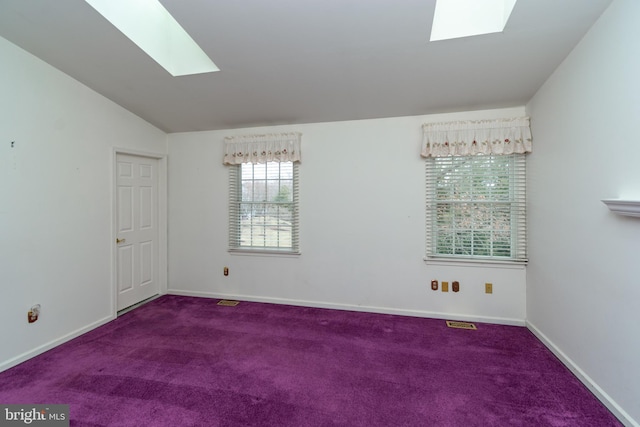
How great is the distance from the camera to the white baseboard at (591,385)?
169 centimetres

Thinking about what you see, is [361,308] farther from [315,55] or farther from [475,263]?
[315,55]

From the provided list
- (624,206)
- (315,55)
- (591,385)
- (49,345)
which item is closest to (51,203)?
(49,345)

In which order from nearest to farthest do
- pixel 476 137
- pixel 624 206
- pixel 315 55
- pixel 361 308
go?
1. pixel 624 206
2. pixel 315 55
3. pixel 476 137
4. pixel 361 308

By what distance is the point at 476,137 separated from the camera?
3.01 m

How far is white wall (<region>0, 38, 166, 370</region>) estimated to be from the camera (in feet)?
7.55

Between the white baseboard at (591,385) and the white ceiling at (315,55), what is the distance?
2.37 meters

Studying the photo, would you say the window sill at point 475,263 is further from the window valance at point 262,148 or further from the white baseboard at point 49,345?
the white baseboard at point 49,345

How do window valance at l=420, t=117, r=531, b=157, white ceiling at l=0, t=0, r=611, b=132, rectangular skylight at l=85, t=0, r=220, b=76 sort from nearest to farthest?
white ceiling at l=0, t=0, r=611, b=132 → rectangular skylight at l=85, t=0, r=220, b=76 → window valance at l=420, t=117, r=531, b=157

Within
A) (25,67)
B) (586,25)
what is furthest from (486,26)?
(25,67)

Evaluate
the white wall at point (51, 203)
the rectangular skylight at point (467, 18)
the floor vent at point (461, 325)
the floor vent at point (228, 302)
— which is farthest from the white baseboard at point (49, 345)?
the rectangular skylight at point (467, 18)

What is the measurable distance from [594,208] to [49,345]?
4596mm

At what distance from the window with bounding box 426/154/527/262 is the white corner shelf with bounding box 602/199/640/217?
133 cm

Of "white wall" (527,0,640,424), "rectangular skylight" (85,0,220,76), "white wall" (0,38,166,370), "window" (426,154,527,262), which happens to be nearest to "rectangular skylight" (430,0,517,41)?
"white wall" (527,0,640,424)

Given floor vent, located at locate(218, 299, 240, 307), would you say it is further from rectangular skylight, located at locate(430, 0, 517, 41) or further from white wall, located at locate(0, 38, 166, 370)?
rectangular skylight, located at locate(430, 0, 517, 41)
